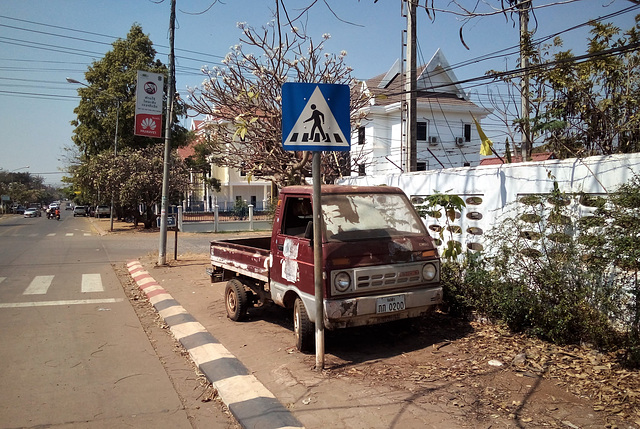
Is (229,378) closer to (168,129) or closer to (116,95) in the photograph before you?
(168,129)

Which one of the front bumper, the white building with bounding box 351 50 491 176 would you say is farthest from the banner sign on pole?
the white building with bounding box 351 50 491 176

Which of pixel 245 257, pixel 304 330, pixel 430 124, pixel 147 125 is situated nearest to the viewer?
pixel 304 330

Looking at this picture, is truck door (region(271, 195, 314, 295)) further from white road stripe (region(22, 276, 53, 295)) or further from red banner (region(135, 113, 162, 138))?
red banner (region(135, 113, 162, 138))

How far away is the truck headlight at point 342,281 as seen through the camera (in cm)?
523

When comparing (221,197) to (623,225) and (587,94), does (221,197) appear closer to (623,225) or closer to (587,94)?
(587,94)

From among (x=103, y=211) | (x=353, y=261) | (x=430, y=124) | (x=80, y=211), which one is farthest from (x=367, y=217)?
(x=80, y=211)

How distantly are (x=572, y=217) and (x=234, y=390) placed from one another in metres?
4.42

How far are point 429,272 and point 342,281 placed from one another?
3.86ft

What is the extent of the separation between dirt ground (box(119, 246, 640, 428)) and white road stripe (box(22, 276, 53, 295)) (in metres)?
5.64

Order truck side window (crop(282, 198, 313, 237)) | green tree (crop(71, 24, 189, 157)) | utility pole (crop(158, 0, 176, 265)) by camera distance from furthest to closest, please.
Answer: green tree (crop(71, 24, 189, 157)) → utility pole (crop(158, 0, 176, 265)) → truck side window (crop(282, 198, 313, 237))

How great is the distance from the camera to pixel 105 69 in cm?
3428

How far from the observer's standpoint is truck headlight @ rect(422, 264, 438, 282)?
5729mm

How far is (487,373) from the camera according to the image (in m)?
4.80

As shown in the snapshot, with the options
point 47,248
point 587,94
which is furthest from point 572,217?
point 47,248
